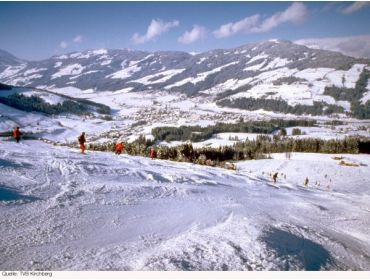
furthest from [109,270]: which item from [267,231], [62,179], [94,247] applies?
[62,179]

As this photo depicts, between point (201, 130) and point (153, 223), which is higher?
point (153, 223)

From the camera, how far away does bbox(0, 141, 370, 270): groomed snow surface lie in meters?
9.88

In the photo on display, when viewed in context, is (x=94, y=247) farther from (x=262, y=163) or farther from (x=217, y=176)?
(x=262, y=163)

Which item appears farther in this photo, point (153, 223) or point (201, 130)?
point (201, 130)

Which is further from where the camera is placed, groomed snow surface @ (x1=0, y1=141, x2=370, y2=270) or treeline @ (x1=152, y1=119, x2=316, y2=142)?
treeline @ (x1=152, y1=119, x2=316, y2=142)

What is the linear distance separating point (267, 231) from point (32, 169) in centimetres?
1253

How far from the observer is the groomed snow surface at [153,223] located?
9.88 m

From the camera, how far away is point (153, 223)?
12742 millimetres

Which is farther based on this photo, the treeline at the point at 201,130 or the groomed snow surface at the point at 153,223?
the treeline at the point at 201,130

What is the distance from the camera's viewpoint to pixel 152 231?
39.3ft

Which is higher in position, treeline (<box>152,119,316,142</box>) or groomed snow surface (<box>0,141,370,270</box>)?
groomed snow surface (<box>0,141,370,270</box>)

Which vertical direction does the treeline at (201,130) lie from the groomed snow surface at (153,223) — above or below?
below

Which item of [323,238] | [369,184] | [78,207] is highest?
[78,207]

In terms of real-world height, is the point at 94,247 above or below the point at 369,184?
above
